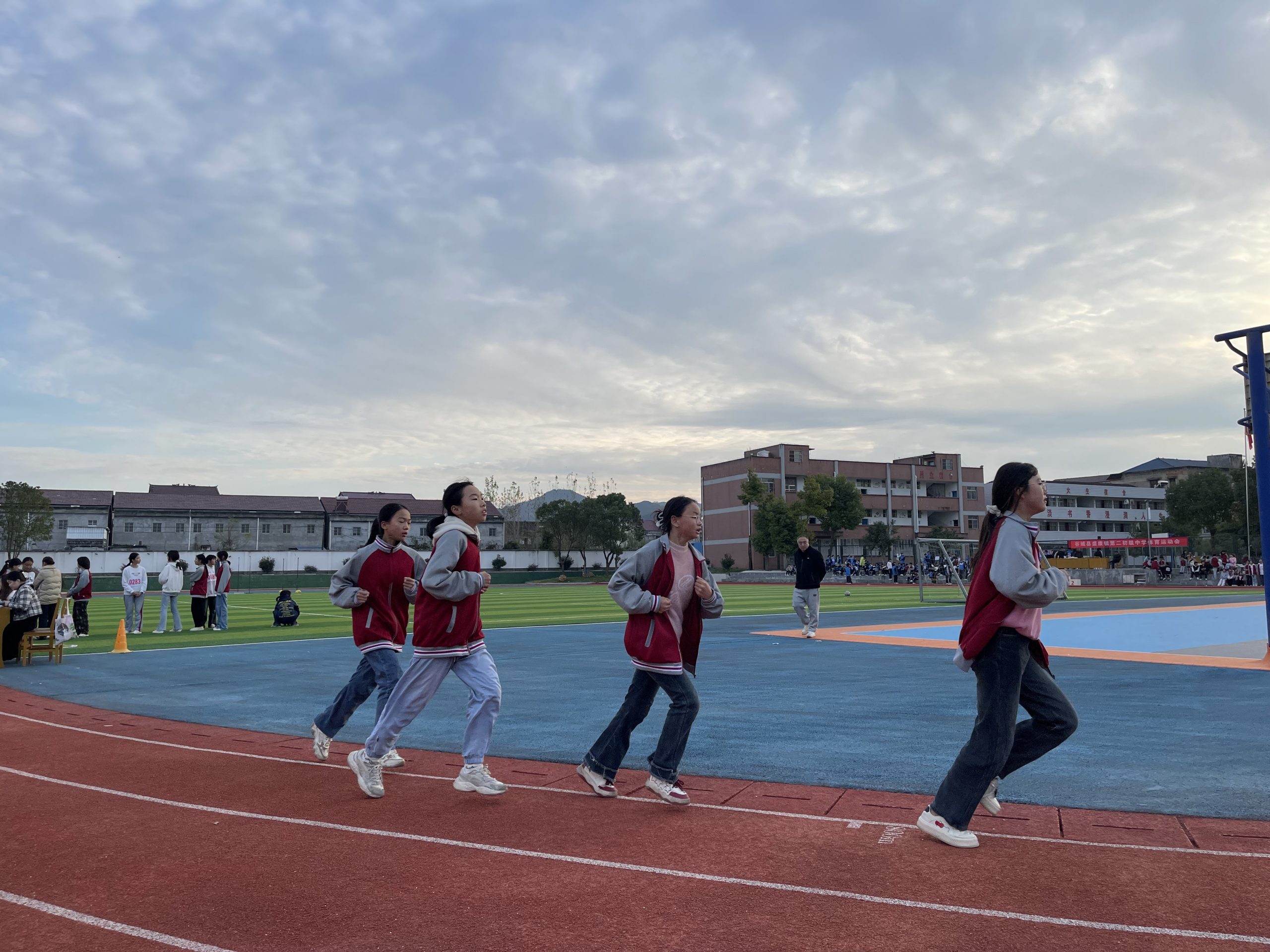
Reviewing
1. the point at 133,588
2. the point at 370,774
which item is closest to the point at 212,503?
the point at 133,588

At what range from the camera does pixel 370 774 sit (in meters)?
5.93

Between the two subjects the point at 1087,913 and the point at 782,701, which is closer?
the point at 1087,913

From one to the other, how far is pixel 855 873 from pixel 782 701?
18.6 ft

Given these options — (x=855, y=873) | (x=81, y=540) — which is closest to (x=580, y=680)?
(x=855, y=873)

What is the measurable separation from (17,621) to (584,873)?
14476mm

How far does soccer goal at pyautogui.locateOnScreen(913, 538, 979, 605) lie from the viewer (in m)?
32.1

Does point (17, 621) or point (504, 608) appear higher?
Answer: point (17, 621)

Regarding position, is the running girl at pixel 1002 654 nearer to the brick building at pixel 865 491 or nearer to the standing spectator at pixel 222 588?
the standing spectator at pixel 222 588

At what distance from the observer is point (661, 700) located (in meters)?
9.71

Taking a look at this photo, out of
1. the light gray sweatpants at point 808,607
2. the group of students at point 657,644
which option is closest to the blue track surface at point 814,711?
the group of students at point 657,644

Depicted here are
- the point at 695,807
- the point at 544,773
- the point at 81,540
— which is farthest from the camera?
the point at 81,540

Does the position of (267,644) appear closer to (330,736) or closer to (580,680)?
(580,680)

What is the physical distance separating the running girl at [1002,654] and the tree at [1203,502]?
8305 cm

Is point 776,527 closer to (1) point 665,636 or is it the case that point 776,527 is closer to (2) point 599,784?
(2) point 599,784
